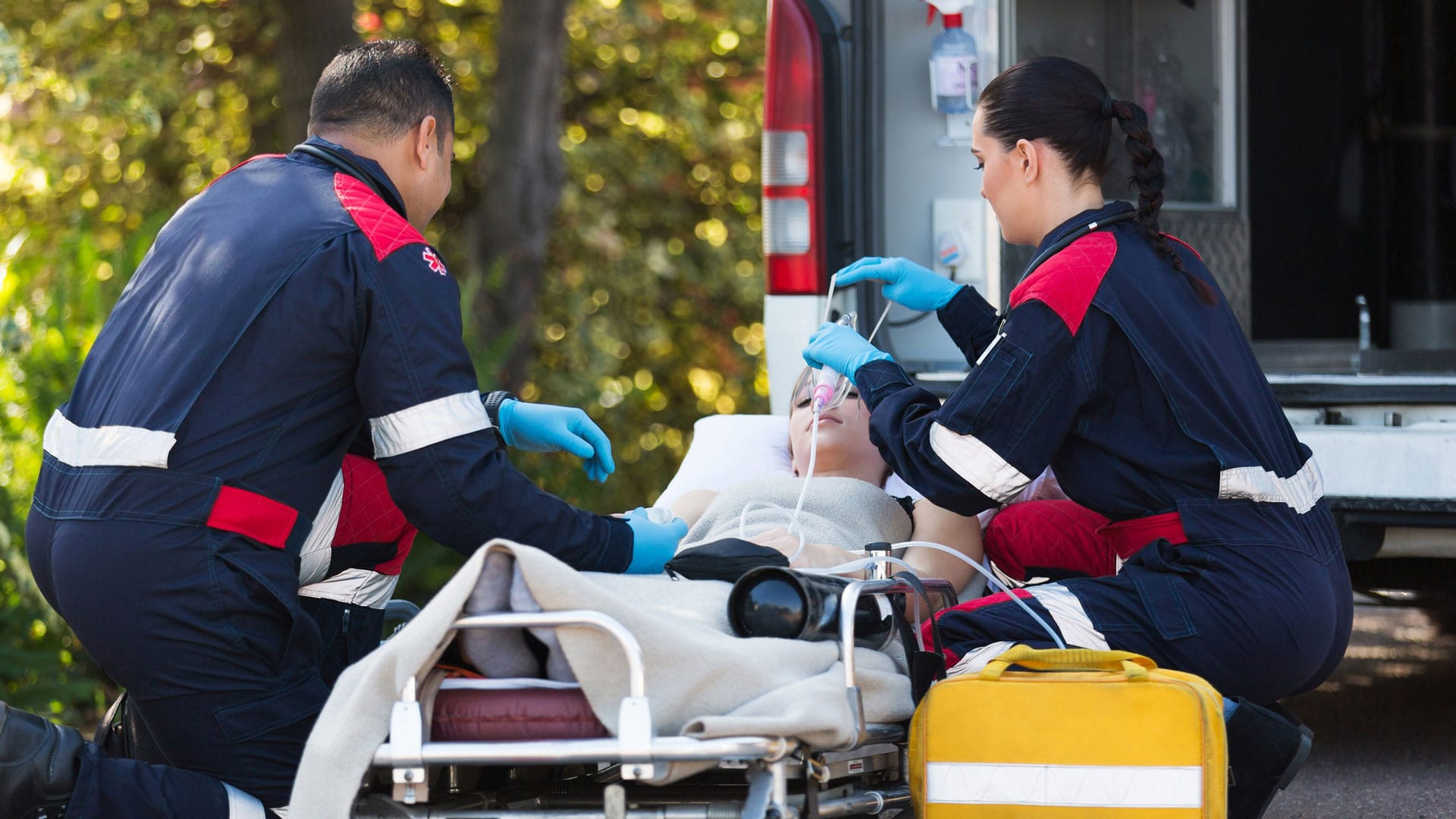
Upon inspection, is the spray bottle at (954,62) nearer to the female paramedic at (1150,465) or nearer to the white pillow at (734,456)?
the white pillow at (734,456)

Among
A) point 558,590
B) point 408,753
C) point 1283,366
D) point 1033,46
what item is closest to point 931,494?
point 558,590

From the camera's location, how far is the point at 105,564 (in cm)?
270

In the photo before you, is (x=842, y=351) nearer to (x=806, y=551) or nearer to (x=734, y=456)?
(x=806, y=551)

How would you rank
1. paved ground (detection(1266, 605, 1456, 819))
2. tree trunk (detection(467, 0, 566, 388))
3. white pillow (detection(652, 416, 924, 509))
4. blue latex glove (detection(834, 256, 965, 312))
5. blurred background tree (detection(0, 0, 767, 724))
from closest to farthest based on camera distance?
blue latex glove (detection(834, 256, 965, 312))
paved ground (detection(1266, 605, 1456, 819))
white pillow (detection(652, 416, 924, 509))
blurred background tree (detection(0, 0, 767, 724))
tree trunk (detection(467, 0, 566, 388))

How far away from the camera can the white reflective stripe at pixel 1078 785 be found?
94.8 inches

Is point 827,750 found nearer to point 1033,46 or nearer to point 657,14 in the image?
point 1033,46

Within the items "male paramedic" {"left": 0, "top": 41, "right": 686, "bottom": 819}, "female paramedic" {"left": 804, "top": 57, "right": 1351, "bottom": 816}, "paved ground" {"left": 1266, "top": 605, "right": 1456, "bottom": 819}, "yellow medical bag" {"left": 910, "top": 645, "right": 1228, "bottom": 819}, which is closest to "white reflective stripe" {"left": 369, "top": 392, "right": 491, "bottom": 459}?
"male paramedic" {"left": 0, "top": 41, "right": 686, "bottom": 819}

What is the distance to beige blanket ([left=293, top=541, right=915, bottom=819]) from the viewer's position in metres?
2.27

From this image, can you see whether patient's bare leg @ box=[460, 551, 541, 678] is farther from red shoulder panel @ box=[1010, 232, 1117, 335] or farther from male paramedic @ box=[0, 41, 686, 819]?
red shoulder panel @ box=[1010, 232, 1117, 335]

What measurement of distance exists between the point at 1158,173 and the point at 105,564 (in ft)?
6.68

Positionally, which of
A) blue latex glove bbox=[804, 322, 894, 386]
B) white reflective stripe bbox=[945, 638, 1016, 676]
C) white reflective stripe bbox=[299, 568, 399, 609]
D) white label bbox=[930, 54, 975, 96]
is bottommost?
white reflective stripe bbox=[945, 638, 1016, 676]

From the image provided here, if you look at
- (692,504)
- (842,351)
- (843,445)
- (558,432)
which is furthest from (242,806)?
(843,445)

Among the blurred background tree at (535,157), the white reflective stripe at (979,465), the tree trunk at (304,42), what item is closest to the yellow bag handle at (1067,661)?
the white reflective stripe at (979,465)

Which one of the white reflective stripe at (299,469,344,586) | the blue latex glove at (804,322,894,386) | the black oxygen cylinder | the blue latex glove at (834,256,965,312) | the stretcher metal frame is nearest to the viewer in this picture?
the stretcher metal frame
